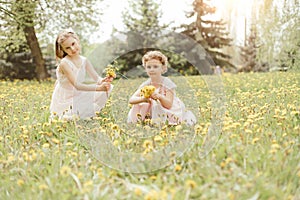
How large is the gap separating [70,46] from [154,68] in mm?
1151

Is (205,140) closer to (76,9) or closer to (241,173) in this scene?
(241,173)

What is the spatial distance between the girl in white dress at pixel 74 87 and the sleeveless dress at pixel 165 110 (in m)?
0.56

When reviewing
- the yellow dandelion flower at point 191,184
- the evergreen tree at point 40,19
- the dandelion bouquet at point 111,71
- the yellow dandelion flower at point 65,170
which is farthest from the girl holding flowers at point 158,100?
the evergreen tree at point 40,19

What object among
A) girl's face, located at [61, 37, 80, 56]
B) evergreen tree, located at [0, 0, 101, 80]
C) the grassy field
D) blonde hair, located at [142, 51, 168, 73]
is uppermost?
evergreen tree, located at [0, 0, 101, 80]

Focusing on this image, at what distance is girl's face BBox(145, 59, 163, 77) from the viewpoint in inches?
146

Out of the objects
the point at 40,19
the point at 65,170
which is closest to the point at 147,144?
the point at 65,170

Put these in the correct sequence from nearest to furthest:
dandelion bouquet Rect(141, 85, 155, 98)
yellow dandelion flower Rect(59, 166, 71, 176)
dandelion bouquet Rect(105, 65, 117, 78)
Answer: yellow dandelion flower Rect(59, 166, 71, 176) < dandelion bouquet Rect(141, 85, 155, 98) < dandelion bouquet Rect(105, 65, 117, 78)

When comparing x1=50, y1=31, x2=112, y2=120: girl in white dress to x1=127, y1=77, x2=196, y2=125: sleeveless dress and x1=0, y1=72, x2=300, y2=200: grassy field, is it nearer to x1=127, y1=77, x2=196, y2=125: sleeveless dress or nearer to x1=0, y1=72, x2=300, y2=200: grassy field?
x1=127, y1=77, x2=196, y2=125: sleeveless dress

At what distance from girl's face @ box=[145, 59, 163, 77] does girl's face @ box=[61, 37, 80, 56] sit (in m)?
1.05

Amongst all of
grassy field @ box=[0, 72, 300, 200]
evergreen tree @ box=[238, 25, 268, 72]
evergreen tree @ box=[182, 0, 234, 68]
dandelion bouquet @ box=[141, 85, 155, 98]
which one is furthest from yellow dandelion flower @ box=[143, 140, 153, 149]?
evergreen tree @ box=[238, 25, 268, 72]

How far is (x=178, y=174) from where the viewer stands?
93.2 inches

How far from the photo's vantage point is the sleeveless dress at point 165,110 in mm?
3648

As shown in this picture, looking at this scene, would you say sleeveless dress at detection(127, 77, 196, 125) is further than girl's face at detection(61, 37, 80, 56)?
No

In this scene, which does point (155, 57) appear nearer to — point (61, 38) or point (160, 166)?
point (61, 38)
